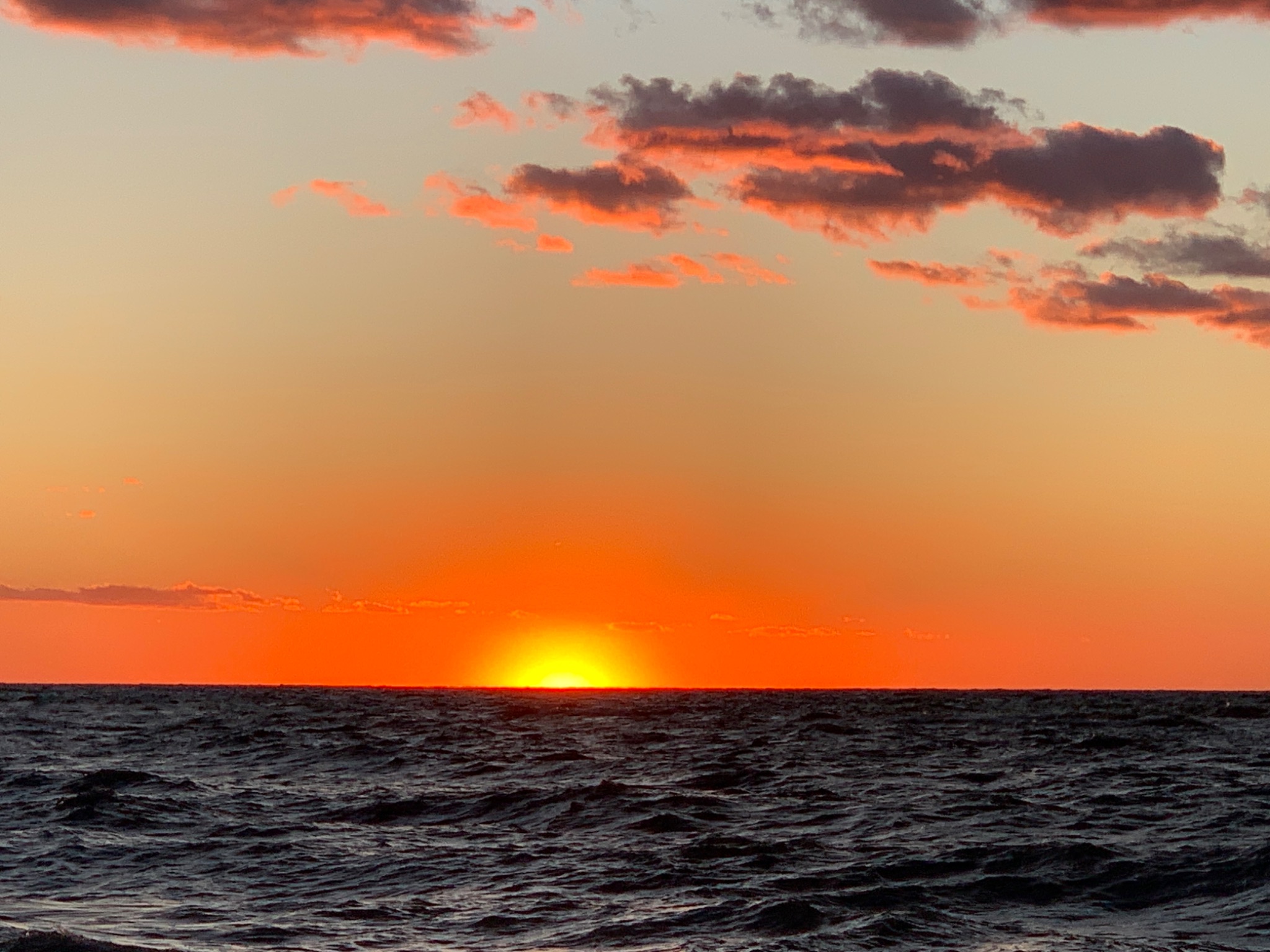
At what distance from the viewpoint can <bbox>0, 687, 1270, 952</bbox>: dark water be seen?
23844mm

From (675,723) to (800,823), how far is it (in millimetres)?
57579

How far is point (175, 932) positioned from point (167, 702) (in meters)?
129

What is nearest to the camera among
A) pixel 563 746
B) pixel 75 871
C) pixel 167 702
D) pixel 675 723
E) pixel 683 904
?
pixel 683 904

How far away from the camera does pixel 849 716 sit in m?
105

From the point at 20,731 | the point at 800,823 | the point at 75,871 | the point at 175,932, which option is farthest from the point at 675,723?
the point at 175,932

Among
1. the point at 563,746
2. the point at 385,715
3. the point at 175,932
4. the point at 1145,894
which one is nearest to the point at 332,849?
the point at 175,932

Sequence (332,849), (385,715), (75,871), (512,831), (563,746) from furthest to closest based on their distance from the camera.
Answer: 1. (385,715)
2. (563,746)
3. (512,831)
4. (332,849)
5. (75,871)

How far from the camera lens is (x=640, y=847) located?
31.9 metres

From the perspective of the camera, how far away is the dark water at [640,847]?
23844mm

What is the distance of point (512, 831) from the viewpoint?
34906 mm

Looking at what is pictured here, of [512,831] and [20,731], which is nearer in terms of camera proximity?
[512,831]

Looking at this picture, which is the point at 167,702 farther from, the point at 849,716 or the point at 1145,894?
the point at 1145,894

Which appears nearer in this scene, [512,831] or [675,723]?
[512,831]

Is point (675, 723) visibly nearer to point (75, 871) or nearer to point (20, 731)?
point (20, 731)
